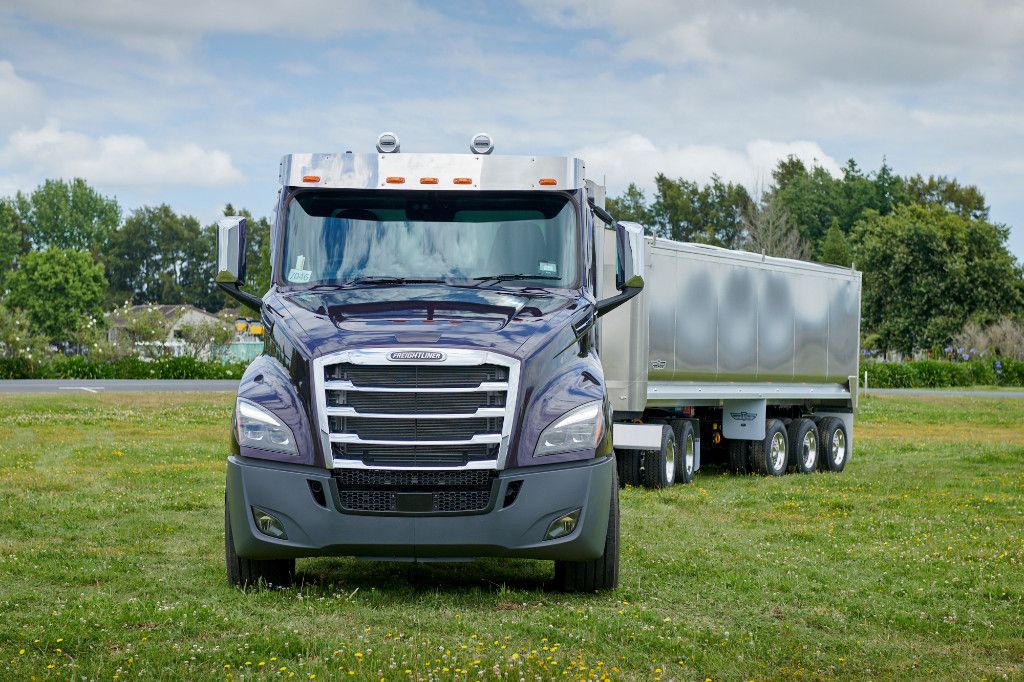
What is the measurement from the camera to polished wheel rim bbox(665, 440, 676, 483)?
17750mm

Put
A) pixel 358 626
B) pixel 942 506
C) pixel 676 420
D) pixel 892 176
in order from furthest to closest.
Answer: pixel 892 176 → pixel 676 420 → pixel 942 506 → pixel 358 626

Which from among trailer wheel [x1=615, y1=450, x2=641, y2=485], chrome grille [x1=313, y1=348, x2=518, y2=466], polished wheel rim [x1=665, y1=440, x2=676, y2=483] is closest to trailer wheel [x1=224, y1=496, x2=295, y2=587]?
chrome grille [x1=313, y1=348, x2=518, y2=466]

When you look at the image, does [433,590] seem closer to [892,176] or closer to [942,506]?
[942,506]


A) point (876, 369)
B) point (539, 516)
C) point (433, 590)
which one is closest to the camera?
point (539, 516)

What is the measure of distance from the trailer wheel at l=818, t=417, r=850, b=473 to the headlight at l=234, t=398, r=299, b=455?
1567 cm

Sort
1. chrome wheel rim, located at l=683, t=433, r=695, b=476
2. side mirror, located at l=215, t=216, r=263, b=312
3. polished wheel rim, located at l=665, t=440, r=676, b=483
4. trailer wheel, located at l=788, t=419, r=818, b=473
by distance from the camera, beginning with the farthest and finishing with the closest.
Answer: trailer wheel, located at l=788, t=419, r=818, b=473
chrome wheel rim, located at l=683, t=433, r=695, b=476
polished wheel rim, located at l=665, t=440, r=676, b=483
side mirror, located at l=215, t=216, r=263, b=312

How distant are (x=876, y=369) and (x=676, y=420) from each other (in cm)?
4348

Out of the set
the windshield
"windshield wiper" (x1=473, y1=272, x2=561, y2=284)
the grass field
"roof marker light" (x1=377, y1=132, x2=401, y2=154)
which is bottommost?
the grass field

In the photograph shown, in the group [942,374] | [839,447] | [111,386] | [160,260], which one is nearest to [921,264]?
[942,374]

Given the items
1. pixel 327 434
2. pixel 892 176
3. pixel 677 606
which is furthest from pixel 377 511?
pixel 892 176

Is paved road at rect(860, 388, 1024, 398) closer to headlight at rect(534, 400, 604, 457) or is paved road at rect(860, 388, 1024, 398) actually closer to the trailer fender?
the trailer fender

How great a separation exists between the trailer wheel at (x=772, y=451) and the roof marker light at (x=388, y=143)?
12.1m

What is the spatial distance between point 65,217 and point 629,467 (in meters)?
130

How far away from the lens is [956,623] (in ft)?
26.7
